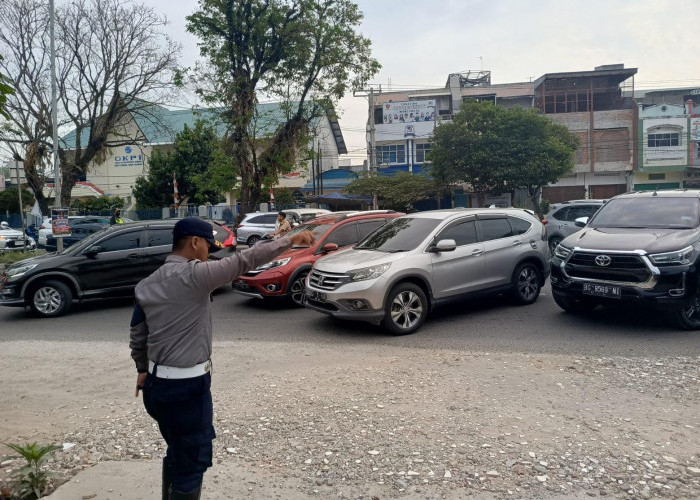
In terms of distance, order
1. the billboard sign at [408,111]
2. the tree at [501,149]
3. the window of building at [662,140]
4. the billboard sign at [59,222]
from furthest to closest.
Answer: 1. the billboard sign at [408,111]
2. the window of building at [662,140]
3. the tree at [501,149]
4. the billboard sign at [59,222]

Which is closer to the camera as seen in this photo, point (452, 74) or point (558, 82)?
point (558, 82)

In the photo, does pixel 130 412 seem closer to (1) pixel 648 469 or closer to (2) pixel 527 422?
(2) pixel 527 422

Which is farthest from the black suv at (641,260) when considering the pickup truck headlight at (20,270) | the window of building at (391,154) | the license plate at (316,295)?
the window of building at (391,154)

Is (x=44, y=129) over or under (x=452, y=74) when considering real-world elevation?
under

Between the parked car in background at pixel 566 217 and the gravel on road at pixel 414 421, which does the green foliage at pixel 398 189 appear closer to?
the parked car in background at pixel 566 217

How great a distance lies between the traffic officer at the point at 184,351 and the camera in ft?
9.43

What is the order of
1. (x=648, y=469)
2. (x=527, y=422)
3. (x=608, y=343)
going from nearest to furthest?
(x=648, y=469) < (x=527, y=422) < (x=608, y=343)

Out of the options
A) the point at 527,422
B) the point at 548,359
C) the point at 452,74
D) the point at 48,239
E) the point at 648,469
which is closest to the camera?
the point at 648,469

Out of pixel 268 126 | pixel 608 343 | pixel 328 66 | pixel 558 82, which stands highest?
pixel 558 82

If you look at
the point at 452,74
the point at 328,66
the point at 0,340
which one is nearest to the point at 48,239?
the point at 328,66

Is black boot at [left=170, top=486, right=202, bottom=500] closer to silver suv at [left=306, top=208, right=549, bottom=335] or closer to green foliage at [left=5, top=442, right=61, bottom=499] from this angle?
green foliage at [left=5, top=442, right=61, bottom=499]

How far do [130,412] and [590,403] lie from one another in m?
4.11

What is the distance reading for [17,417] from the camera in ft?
16.8

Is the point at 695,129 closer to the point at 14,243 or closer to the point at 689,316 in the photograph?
the point at 689,316
